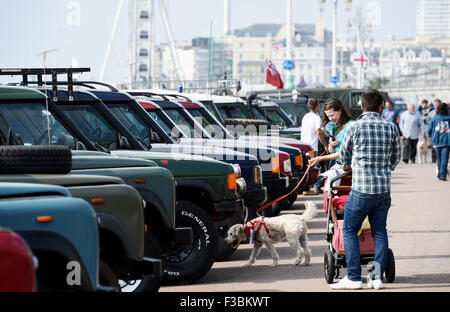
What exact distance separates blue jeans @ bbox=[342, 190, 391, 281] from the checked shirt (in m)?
0.09

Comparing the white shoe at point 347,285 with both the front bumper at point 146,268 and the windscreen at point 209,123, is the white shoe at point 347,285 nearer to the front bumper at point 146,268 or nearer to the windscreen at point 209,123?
the front bumper at point 146,268

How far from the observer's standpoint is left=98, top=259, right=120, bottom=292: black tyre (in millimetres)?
5434

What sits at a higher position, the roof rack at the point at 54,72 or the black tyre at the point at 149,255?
the roof rack at the point at 54,72

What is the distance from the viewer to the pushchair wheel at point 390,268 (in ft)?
30.2

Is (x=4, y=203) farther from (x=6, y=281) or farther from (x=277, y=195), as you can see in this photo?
(x=277, y=195)

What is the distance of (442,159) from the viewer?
917 inches

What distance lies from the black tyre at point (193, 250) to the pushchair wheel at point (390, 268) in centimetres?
167

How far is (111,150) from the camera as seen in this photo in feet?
32.3

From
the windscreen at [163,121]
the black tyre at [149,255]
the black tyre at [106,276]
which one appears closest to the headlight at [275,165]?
the windscreen at [163,121]

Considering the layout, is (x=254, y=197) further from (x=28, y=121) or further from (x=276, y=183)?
(x=28, y=121)

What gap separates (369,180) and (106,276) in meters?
3.71

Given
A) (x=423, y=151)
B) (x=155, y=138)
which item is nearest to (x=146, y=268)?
(x=155, y=138)

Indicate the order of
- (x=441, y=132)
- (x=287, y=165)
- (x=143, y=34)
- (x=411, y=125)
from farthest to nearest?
1. (x=143, y=34)
2. (x=411, y=125)
3. (x=441, y=132)
4. (x=287, y=165)

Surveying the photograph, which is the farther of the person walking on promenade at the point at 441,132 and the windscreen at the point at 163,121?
the person walking on promenade at the point at 441,132
